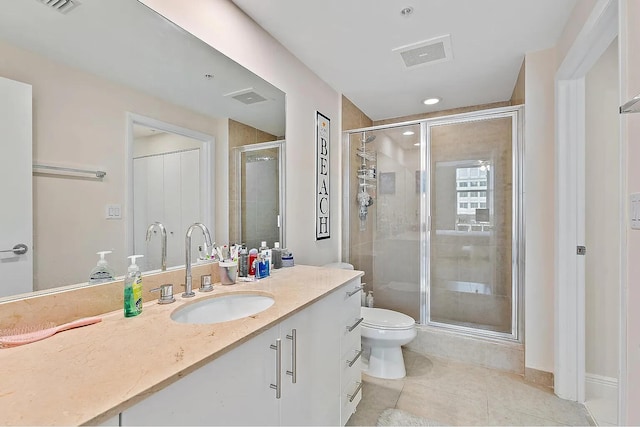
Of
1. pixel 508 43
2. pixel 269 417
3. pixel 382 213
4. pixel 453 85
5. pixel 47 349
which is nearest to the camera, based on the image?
pixel 47 349

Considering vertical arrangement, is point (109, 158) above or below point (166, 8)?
below

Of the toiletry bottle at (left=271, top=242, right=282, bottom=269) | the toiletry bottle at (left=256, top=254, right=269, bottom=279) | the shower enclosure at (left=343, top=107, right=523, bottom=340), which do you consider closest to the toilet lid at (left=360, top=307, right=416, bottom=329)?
the shower enclosure at (left=343, top=107, right=523, bottom=340)

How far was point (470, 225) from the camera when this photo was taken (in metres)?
2.76

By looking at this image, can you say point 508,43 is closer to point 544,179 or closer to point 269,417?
point 544,179

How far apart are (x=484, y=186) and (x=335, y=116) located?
1511 millimetres

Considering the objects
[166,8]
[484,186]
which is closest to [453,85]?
[484,186]

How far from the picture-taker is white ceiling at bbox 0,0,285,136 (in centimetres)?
96

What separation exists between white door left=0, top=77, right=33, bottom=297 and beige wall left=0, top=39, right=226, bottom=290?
2 centimetres

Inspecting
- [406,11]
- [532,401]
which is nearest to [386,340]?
[532,401]

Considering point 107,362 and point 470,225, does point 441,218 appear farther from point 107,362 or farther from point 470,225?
point 107,362

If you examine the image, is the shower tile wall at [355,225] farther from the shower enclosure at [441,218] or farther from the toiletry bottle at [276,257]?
the toiletry bottle at [276,257]

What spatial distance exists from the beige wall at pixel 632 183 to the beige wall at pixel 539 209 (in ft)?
3.50

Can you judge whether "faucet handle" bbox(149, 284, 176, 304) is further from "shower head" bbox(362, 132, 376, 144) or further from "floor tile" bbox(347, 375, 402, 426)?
"shower head" bbox(362, 132, 376, 144)

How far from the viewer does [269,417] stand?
1019 millimetres
